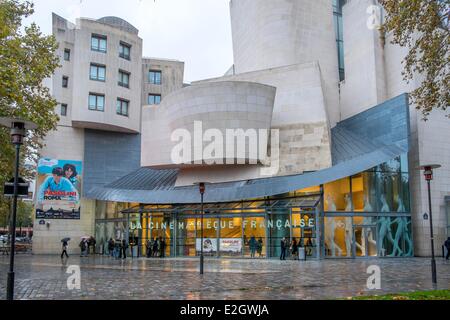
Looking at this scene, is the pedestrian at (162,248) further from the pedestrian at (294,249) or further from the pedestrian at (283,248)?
the pedestrian at (294,249)

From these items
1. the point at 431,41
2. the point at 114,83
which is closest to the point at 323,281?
the point at 431,41

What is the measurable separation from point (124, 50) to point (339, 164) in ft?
95.5

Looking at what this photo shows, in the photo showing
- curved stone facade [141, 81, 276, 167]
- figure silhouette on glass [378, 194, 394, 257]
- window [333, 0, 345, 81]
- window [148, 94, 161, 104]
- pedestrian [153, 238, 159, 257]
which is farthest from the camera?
window [148, 94, 161, 104]

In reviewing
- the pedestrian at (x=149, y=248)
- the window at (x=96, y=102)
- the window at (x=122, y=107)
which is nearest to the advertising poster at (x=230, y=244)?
the pedestrian at (x=149, y=248)

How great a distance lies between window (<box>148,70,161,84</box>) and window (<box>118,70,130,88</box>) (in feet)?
22.9

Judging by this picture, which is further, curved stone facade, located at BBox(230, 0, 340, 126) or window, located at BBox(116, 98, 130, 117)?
window, located at BBox(116, 98, 130, 117)

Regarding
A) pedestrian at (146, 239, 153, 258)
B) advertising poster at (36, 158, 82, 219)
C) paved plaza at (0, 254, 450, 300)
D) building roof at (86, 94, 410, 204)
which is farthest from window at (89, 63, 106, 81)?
paved plaza at (0, 254, 450, 300)

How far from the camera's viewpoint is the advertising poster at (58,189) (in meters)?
44.3

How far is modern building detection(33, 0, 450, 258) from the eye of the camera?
103 feet

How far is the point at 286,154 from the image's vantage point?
3372 cm

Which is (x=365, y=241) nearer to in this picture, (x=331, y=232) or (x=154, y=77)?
(x=331, y=232)

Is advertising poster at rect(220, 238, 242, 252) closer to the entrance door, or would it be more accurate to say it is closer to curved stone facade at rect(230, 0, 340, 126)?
the entrance door
